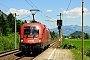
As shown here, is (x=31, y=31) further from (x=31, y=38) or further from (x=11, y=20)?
(x=11, y=20)

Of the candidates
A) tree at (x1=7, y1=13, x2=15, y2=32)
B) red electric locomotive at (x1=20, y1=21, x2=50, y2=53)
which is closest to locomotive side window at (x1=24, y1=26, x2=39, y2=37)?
red electric locomotive at (x1=20, y1=21, x2=50, y2=53)

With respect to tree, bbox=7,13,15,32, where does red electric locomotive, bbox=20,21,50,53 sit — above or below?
below

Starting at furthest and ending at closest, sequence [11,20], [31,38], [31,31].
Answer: [11,20] < [31,31] < [31,38]

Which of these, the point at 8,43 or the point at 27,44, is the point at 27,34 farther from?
the point at 8,43

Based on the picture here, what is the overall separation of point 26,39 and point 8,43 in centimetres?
1755

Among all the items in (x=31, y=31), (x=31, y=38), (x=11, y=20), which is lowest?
(x=31, y=38)

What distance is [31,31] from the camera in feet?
77.5

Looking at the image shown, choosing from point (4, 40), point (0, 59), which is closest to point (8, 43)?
point (4, 40)

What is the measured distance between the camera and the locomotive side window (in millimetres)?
23413

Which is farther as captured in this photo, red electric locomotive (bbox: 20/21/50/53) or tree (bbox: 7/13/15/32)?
tree (bbox: 7/13/15/32)

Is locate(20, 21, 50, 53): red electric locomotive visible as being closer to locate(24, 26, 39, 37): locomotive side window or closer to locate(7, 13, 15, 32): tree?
locate(24, 26, 39, 37): locomotive side window

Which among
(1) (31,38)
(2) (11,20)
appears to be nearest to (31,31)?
(1) (31,38)

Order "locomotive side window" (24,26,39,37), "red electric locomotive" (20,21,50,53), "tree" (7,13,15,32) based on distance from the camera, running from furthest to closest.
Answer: "tree" (7,13,15,32) < "locomotive side window" (24,26,39,37) < "red electric locomotive" (20,21,50,53)

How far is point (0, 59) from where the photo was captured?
19.0 meters
